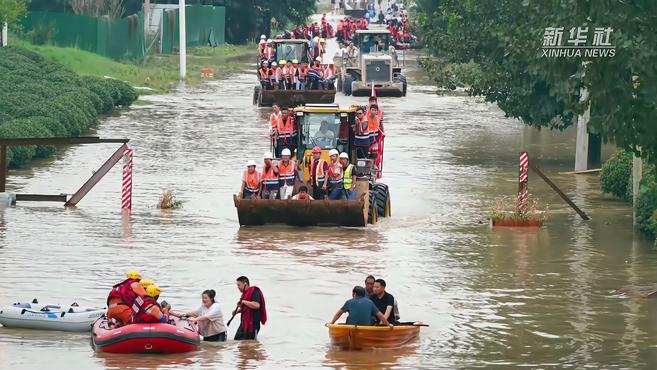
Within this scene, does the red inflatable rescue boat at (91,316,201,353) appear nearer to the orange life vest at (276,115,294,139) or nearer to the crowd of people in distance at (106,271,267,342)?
the crowd of people in distance at (106,271,267,342)

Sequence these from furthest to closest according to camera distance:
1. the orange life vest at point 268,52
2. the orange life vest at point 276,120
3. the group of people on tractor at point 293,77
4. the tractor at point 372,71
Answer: the tractor at point 372,71, the orange life vest at point 268,52, the group of people on tractor at point 293,77, the orange life vest at point 276,120

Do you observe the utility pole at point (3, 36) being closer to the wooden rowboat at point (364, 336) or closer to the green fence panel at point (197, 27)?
the green fence panel at point (197, 27)

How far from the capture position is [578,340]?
24.8 metres

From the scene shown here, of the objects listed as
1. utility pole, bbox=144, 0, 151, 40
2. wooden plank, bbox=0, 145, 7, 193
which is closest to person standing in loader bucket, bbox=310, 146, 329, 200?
wooden plank, bbox=0, 145, 7, 193

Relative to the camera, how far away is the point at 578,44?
25891 mm

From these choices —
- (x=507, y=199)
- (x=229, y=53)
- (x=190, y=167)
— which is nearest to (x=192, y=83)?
(x=229, y=53)

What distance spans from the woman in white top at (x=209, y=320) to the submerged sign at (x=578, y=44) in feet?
20.2

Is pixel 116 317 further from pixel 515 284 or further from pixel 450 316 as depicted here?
pixel 515 284

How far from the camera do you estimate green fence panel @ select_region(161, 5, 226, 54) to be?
292 ft

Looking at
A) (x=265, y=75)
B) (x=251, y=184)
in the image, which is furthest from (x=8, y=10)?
(x=251, y=184)

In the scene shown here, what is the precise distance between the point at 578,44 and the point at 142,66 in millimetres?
53960

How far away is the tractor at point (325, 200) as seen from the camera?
111 feet

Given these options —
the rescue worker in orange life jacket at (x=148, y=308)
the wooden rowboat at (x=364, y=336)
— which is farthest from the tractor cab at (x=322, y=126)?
the rescue worker in orange life jacket at (x=148, y=308)

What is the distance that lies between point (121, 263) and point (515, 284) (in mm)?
7363
